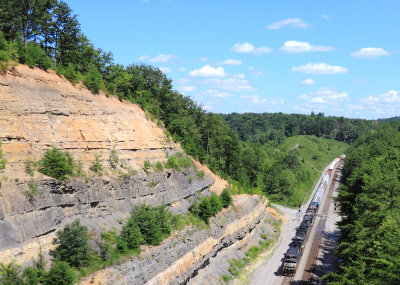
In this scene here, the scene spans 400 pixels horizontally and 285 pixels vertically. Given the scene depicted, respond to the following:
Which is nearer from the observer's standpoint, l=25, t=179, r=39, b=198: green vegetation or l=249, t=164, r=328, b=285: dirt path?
l=25, t=179, r=39, b=198: green vegetation

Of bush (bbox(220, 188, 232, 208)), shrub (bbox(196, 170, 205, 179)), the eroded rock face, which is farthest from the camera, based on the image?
shrub (bbox(196, 170, 205, 179))

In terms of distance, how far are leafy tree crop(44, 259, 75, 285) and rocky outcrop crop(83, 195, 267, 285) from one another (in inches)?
103

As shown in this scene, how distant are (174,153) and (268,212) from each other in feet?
105

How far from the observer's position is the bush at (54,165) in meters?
28.0

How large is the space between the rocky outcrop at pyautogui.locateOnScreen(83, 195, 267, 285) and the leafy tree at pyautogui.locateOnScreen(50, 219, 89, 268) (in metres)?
1.87

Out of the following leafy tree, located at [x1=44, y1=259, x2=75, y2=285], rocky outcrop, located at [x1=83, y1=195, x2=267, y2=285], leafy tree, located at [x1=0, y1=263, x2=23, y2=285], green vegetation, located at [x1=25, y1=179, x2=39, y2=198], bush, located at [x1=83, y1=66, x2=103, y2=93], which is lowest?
rocky outcrop, located at [x1=83, y1=195, x2=267, y2=285]

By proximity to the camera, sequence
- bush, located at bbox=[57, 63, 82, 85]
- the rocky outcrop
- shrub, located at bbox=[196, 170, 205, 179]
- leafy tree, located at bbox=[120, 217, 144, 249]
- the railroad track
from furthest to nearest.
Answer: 1. shrub, located at bbox=[196, 170, 205, 179]
2. the railroad track
3. bush, located at bbox=[57, 63, 82, 85]
4. leafy tree, located at bbox=[120, 217, 144, 249]
5. the rocky outcrop

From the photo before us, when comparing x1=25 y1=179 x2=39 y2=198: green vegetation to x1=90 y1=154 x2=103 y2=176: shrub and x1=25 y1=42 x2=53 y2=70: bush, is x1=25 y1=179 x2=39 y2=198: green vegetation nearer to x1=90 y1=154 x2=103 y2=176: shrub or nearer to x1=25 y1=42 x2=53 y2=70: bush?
x1=90 y1=154 x2=103 y2=176: shrub

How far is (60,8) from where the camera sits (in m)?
38.2

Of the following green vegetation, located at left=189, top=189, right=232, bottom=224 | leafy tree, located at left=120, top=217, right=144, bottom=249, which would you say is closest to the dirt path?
green vegetation, located at left=189, top=189, right=232, bottom=224

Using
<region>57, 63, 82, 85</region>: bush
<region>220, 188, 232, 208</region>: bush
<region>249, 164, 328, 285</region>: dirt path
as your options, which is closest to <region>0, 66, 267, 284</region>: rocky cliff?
<region>57, 63, 82, 85</region>: bush

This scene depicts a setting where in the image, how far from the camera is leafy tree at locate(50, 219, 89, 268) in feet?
80.8

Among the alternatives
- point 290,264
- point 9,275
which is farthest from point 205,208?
point 9,275

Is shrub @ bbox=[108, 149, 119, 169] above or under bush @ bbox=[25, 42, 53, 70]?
under
